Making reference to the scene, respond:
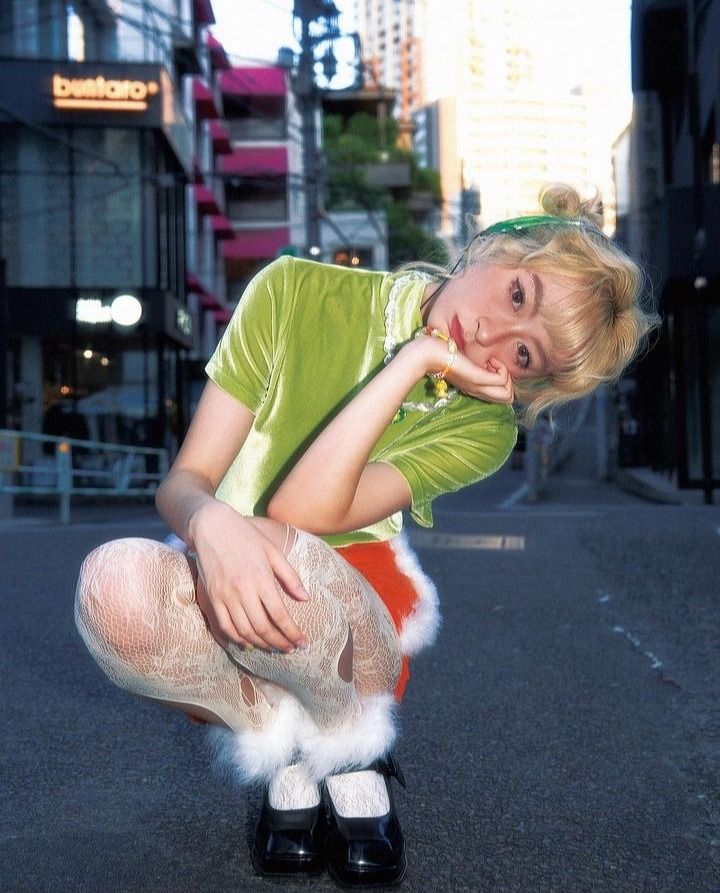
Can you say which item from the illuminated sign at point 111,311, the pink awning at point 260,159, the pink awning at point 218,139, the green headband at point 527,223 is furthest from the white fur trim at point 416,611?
the pink awning at point 260,159

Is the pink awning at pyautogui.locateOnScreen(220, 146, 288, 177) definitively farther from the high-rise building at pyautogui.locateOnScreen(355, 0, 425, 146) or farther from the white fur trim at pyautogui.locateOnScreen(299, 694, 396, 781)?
the high-rise building at pyautogui.locateOnScreen(355, 0, 425, 146)

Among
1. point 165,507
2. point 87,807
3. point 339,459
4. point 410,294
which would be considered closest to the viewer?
point 339,459

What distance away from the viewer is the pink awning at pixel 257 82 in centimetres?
5706

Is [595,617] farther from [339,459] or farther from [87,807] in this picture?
[339,459]

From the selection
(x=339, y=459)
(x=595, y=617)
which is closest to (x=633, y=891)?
(x=339, y=459)

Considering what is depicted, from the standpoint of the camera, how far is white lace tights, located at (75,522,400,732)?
219 cm

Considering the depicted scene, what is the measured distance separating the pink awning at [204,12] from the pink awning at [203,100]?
1.68m

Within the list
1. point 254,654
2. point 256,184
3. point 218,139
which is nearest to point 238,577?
point 254,654

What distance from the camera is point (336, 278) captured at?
2756mm

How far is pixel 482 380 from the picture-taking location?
2391 millimetres

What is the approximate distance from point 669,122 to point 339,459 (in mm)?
27917

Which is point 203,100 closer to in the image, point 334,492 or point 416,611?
point 416,611

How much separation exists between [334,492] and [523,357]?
19.4 inches

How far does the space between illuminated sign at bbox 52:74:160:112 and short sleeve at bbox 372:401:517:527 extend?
2200cm
